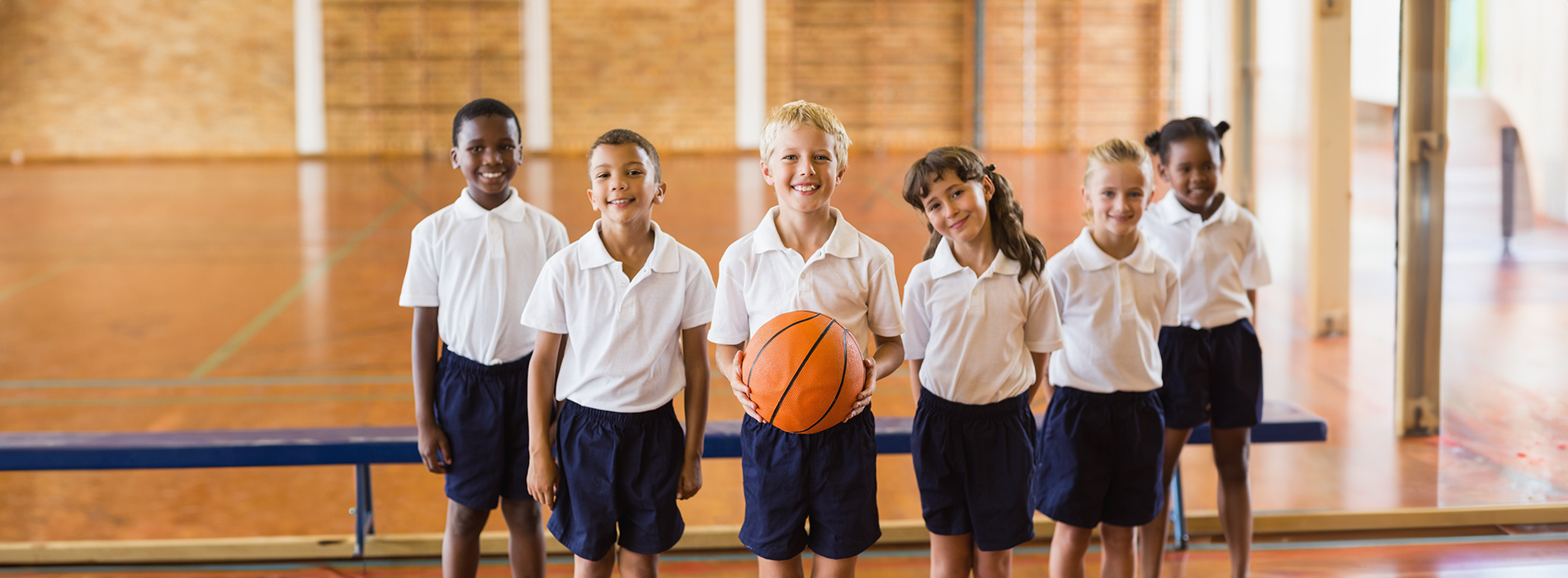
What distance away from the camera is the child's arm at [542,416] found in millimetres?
2248

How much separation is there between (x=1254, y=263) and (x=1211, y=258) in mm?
128

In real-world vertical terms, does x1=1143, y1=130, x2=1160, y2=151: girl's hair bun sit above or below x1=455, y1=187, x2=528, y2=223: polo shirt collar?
above

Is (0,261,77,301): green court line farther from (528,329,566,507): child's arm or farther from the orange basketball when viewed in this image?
the orange basketball

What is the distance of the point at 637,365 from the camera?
7.30 ft

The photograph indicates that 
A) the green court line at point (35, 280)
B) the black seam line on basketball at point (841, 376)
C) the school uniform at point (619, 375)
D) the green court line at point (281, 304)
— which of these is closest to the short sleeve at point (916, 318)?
the black seam line on basketball at point (841, 376)

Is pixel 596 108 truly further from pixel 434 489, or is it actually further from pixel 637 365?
pixel 637 365

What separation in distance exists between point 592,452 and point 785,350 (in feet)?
1.66

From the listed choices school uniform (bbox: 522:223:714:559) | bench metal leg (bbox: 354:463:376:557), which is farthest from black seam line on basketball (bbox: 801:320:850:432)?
bench metal leg (bbox: 354:463:376:557)

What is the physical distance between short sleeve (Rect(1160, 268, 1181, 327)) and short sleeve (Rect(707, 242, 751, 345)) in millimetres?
986

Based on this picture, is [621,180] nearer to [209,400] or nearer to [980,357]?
[980,357]

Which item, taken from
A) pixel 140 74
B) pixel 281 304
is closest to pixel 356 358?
pixel 281 304

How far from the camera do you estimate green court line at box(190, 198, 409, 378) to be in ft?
20.5

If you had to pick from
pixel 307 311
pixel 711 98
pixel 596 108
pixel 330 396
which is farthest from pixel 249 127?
pixel 330 396

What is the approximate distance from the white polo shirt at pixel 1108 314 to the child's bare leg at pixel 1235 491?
1.81 feet
